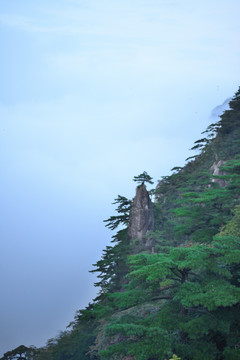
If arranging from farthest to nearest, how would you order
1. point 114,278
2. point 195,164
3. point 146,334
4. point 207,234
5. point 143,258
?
point 195,164 < point 114,278 < point 207,234 < point 143,258 < point 146,334

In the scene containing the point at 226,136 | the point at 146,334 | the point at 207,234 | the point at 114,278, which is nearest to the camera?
the point at 146,334

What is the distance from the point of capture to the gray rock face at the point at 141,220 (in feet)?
100

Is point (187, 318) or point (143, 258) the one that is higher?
point (143, 258)

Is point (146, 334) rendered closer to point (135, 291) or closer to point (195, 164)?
point (135, 291)

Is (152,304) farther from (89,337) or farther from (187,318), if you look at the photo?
(89,337)

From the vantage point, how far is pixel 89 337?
79.1 ft

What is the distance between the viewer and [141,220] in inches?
1228

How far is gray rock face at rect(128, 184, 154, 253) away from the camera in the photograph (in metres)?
30.5

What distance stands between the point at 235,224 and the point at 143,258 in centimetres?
813

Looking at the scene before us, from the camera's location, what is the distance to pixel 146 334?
32.6ft

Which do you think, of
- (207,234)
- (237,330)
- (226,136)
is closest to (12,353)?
(207,234)

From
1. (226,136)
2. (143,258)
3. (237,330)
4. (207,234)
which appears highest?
(226,136)

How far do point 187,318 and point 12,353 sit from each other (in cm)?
2888

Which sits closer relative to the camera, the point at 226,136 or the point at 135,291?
the point at 135,291
